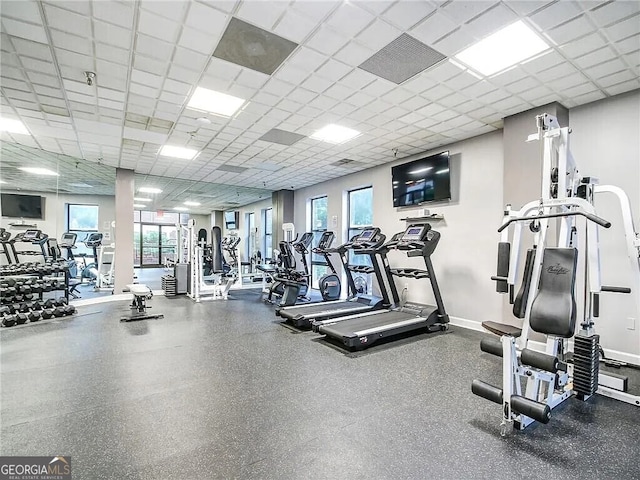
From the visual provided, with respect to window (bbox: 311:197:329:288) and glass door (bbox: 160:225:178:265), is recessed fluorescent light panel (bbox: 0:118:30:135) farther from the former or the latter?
glass door (bbox: 160:225:178:265)

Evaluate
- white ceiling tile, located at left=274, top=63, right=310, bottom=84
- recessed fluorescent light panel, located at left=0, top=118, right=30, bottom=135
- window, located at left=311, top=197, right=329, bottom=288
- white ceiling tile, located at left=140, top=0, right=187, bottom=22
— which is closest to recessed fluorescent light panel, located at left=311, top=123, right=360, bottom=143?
white ceiling tile, located at left=274, top=63, right=310, bottom=84

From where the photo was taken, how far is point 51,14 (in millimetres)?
2445

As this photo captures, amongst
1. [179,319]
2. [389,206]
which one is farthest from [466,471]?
[389,206]

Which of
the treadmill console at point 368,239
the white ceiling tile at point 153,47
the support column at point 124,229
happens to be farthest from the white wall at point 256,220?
the white ceiling tile at point 153,47

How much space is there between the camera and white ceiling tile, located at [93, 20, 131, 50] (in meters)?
2.56

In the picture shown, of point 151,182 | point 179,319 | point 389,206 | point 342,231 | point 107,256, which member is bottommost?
point 179,319

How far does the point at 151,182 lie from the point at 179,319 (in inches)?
207

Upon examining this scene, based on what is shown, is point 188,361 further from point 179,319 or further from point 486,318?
point 486,318

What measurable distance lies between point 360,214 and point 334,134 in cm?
306

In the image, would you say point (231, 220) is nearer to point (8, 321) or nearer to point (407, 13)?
A: point (8, 321)

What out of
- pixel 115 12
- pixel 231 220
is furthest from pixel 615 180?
pixel 231 220

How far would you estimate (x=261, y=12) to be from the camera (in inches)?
95.4

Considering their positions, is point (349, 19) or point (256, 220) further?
point (256, 220)

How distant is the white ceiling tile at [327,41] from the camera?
2670mm
